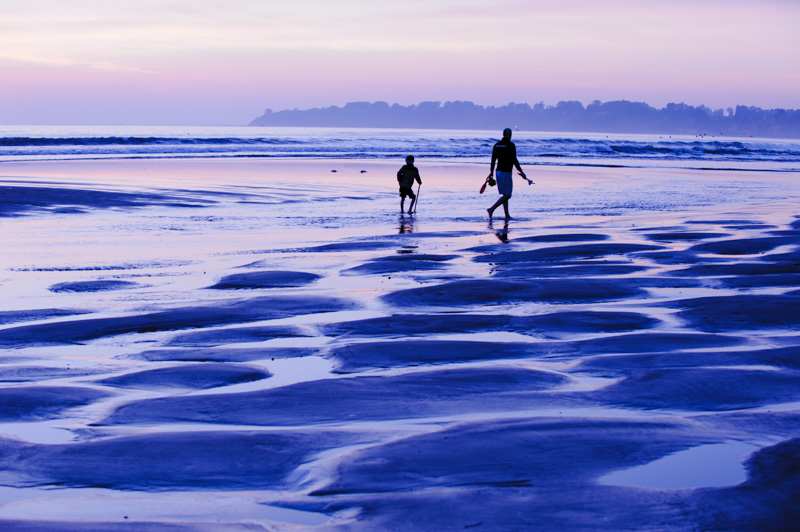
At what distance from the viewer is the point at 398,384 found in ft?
17.1

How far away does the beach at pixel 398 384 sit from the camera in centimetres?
347

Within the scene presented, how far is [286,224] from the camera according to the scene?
15.4 metres

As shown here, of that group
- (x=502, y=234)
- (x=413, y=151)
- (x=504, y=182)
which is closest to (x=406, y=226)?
(x=502, y=234)

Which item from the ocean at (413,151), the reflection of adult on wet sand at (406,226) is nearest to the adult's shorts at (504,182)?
the reflection of adult on wet sand at (406,226)

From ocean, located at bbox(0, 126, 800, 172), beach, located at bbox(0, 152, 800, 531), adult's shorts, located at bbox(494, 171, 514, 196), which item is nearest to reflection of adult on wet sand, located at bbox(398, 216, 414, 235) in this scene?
beach, located at bbox(0, 152, 800, 531)

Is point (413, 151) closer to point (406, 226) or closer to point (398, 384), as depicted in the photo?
point (406, 226)

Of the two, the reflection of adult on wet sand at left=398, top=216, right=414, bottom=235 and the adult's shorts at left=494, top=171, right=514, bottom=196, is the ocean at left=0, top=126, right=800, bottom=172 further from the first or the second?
the adult's shorts at left=494, top=171, right=514, bottom=196

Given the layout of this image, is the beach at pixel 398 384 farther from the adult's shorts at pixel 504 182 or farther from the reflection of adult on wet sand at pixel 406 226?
the adult's shorts at pixel 504 182

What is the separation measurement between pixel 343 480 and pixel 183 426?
113cm

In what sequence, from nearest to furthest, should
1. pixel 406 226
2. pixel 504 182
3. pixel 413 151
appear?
pixel 406 226 < pixel 504 182 < pixel 413 151

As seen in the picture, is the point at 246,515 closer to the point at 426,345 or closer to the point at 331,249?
the point at 426,345

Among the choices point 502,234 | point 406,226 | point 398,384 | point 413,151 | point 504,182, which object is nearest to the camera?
point 398,384

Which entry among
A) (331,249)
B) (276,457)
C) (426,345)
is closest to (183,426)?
(276,457)

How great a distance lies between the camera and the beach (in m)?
3.47
